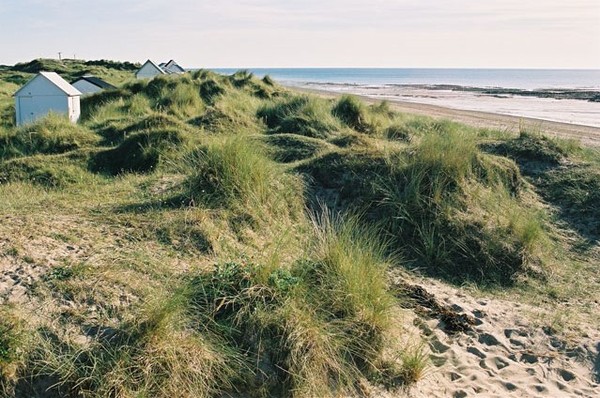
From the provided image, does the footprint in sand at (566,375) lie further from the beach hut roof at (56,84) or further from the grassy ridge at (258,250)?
the beach hut roof at (56,84)

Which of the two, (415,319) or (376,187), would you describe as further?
(376,187)

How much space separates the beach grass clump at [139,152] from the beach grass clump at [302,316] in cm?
706

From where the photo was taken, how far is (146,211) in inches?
263

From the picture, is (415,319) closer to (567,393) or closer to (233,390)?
(567,393)

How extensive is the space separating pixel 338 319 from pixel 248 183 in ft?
9.25

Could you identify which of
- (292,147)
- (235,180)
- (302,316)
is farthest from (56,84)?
(302,316)

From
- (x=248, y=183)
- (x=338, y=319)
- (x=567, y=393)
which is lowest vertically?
(x=567, y=393)

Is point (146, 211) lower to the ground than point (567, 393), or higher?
higher

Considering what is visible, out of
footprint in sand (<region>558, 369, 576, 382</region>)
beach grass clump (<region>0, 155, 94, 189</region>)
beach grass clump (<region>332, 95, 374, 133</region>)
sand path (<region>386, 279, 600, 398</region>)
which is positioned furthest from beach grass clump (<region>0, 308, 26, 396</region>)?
beach grass clump (<region>332, 95, 374, 133</region>)

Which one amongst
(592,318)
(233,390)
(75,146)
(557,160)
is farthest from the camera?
(75,146)

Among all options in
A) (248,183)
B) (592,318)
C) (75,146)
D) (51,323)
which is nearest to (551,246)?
(592,318)

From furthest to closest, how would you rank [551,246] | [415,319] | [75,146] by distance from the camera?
[75,146] → [551,246] → [415,319]

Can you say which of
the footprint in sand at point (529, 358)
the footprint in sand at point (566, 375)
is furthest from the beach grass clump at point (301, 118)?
the footprint in sand at point (566, 375)

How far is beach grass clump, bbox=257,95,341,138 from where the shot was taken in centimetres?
1396
